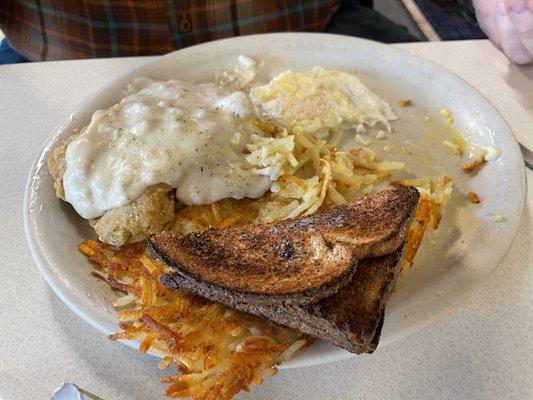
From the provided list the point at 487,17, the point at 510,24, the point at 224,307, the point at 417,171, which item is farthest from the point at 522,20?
the point at 224,307

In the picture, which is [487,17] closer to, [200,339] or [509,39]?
[509,39]

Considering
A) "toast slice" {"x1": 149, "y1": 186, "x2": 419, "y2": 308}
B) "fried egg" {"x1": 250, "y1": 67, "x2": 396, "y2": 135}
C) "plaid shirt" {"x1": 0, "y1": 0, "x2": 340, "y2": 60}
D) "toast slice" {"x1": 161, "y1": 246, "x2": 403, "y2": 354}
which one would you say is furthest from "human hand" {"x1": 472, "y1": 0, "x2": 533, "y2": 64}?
"toast slice" {"x1": 161, "y1": 246, "x2": 403, "y2": 354}

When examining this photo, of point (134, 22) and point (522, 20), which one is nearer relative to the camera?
point (522, 20)

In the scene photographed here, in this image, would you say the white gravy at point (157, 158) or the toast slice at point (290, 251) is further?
the white gravy at point (157, 158)

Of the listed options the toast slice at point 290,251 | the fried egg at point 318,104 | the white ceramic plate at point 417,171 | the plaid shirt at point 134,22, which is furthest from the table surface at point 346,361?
the plaid shirt at point 134,22

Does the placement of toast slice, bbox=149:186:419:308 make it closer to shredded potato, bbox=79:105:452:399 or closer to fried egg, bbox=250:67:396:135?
shredded potato, bbox=79:105:452:399

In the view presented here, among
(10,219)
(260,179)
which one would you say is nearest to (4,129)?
(10,219)

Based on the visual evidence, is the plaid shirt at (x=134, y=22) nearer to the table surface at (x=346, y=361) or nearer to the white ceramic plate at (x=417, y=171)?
the white ceramic plate at (x=417, y=171)
